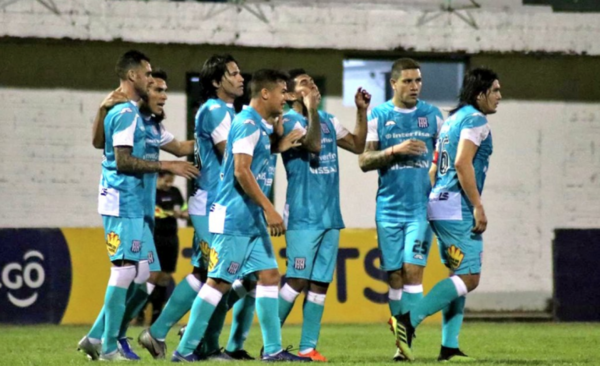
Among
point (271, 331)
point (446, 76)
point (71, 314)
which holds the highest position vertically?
point (446, 76)

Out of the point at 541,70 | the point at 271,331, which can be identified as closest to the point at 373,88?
the point at 541,70

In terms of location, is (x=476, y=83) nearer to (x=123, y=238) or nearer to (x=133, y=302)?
(x=123, y=238)

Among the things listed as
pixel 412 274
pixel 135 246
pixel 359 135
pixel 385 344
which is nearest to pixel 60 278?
pixel 385 344

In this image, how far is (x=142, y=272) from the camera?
884 cm

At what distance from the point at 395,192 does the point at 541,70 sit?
9.33m

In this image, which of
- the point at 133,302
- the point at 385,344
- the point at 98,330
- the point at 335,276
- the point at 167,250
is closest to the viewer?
the point at 98,330

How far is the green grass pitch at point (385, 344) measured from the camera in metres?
8.97

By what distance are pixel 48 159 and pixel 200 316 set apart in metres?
9.09

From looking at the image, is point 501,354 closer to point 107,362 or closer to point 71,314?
point 107,362

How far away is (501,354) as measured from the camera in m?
9.80

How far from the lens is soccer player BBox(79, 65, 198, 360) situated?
8.55 meters

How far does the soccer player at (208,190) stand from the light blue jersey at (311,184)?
0.54 meters

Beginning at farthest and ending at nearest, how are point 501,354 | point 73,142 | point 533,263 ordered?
point 533,263 < point 73,142 < point 501,354

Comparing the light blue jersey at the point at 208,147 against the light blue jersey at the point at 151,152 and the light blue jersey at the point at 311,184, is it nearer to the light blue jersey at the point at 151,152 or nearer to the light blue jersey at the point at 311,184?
Answer: the light blue jersey at the point at 151,152
